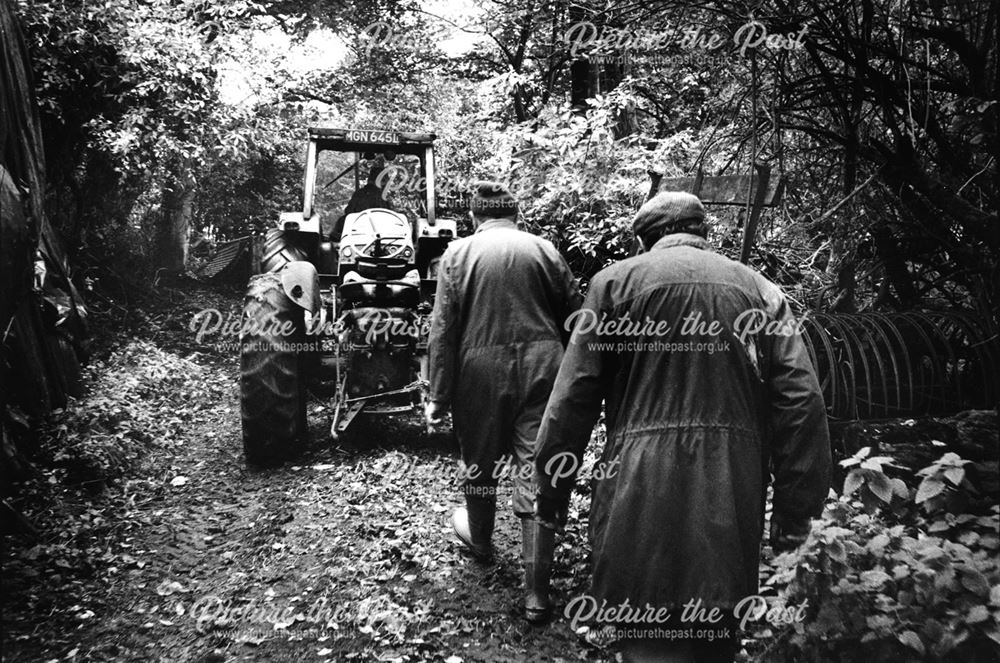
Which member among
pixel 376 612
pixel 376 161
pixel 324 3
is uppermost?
pixel 324 3

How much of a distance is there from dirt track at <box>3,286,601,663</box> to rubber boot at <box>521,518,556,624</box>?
0.08 m

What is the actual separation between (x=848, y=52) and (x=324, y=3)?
11.3 meters

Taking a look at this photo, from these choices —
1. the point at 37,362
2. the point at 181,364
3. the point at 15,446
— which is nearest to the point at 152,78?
the point at 181,364

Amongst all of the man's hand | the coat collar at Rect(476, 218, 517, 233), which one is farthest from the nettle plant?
the coat collar at Rect(476, 218, 517, 233)

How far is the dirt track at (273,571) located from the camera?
2.97 m

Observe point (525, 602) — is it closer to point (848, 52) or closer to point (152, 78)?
point (848, 52)

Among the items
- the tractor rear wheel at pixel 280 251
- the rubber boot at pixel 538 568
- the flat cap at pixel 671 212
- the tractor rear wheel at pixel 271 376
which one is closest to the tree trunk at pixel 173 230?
the tractor rear wheel at pixel 280 251

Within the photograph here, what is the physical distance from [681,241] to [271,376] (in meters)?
3.51

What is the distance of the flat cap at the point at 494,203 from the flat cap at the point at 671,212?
1455 mm

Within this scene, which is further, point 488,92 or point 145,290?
point 145,290

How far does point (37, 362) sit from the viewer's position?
448 centimetres

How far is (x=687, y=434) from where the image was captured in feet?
6.69

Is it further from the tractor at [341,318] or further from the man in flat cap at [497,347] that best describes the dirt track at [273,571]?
the man in flat cap at [497,347]

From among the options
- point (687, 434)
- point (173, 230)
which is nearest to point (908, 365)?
point (687, 434)
